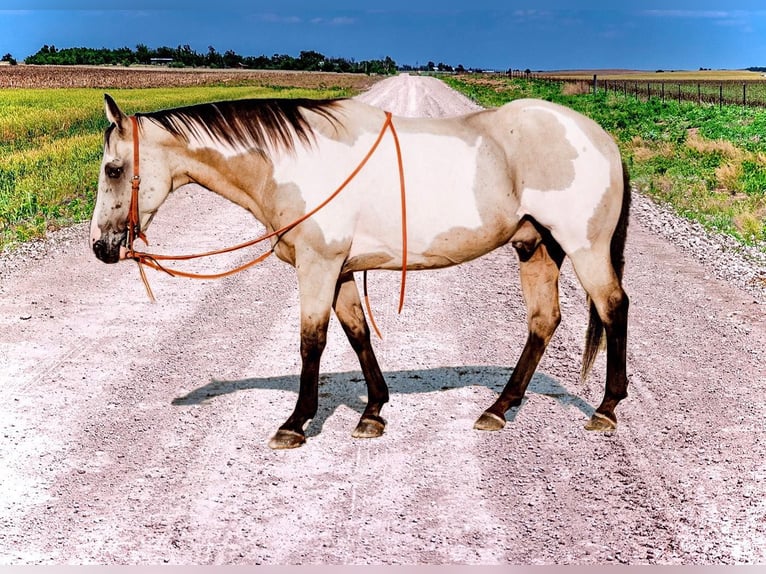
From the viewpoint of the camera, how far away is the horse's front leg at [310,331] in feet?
16.5

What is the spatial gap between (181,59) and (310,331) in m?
171

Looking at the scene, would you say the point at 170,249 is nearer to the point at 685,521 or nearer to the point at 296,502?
the point at 296,502

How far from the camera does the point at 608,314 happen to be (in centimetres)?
543

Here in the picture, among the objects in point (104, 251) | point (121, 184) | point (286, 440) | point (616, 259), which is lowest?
point (286, 440)

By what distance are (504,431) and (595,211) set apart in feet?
4.95

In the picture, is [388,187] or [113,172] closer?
[113,172]

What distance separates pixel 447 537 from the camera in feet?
13.7

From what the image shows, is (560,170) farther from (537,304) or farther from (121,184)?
(121,184)

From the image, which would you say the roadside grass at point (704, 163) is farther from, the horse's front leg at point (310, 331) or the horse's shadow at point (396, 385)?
the horse's front leg at point (310, 331)

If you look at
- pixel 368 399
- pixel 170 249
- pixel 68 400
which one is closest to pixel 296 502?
pixel 368 399

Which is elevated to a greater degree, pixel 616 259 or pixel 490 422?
pixel 616 259

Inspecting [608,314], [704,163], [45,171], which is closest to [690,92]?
[704,163]

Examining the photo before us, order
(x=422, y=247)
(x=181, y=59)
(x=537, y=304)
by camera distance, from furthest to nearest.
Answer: (x=181, y=59) < (x=537, y=304) < (x=422, y=247)

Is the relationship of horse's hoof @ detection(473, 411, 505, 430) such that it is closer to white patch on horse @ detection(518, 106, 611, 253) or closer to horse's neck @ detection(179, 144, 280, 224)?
white patch on horse @ detection(518, 106, 611, 253)
